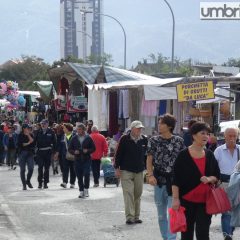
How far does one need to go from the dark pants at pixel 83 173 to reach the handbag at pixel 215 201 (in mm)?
8730

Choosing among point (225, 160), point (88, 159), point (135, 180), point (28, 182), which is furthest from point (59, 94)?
point (225, 160)

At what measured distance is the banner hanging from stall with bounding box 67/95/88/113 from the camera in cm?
3359

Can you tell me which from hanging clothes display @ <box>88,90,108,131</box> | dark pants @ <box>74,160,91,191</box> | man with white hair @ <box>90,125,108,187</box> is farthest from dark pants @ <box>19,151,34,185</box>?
hanging clothes display @ <box>88,90,108,131</box>

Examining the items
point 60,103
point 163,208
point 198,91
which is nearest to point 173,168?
point 163,208

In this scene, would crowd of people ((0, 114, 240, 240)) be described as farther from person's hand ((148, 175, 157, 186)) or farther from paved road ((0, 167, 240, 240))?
paved road ((0, 167, 240, 240))

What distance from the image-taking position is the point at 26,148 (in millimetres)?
19703

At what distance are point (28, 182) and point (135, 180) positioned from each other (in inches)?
301

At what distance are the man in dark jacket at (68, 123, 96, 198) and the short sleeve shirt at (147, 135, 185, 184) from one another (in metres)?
6.57

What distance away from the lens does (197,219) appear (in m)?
8.35

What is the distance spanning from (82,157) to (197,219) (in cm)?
908

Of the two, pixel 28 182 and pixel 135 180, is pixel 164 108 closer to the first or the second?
pixel 28 182

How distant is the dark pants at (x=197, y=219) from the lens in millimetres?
Answer: 8320

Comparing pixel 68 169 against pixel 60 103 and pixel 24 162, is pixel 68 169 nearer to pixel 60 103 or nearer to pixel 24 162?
pixel 24 162

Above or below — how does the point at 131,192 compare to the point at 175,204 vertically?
below
